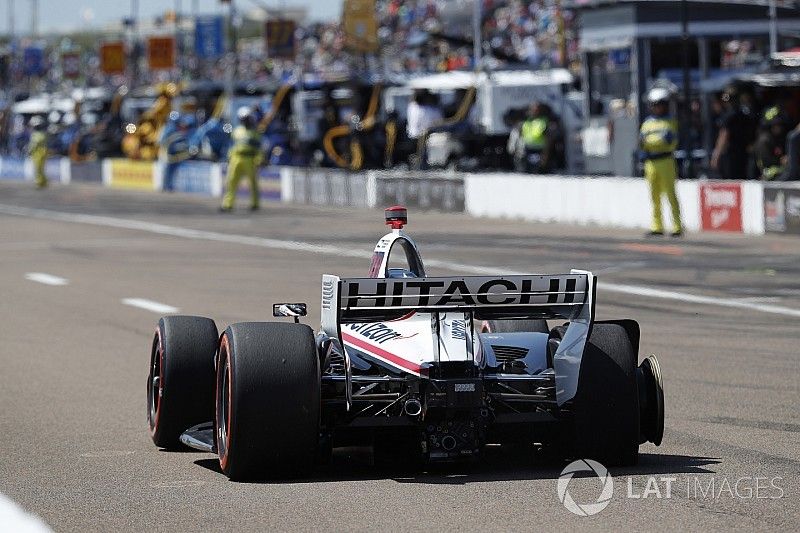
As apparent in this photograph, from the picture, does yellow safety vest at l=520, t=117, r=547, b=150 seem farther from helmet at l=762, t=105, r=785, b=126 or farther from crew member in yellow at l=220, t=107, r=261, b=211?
helmet at l=762, t=105, r=785, b=126

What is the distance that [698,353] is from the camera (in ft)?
41.1

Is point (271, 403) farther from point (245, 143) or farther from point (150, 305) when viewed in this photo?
point (245, 143)

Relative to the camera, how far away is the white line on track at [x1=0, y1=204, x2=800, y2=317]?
52.6 ft

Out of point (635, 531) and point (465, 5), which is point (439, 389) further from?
point (465, 5)

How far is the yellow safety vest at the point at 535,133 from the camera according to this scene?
32.0 m

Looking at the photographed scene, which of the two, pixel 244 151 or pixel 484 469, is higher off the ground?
pixel 244 151

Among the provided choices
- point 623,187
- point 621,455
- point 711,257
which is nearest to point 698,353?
point 621,455

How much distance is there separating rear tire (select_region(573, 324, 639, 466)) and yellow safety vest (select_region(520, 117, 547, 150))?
24451 millimetres

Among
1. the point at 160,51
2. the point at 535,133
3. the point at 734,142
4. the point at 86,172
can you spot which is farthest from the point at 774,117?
the point at 160,51

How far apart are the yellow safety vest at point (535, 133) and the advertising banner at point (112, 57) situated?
3120cm

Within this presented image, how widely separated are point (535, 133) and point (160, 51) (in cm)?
2556

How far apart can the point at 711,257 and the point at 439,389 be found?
13.9 metres

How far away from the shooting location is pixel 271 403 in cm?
736

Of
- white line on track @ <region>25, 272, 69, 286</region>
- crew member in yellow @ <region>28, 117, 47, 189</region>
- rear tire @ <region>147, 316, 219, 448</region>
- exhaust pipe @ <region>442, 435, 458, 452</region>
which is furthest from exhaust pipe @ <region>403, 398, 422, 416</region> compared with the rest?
crew member in yellow @ <region>28, 117, 47, 189</region>
